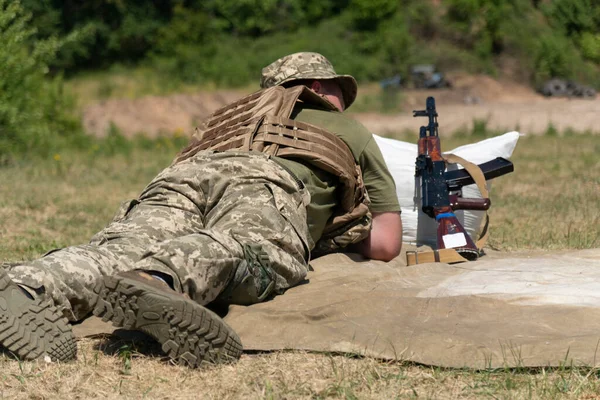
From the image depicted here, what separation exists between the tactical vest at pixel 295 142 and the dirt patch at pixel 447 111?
9383 millimetres

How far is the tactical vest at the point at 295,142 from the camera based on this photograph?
163 inches

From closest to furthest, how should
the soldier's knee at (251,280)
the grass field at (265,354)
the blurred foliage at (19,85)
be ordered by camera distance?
the grass field at (265,354) < the soldier's knee at (251,280) < the blurred foliage at (19,85)

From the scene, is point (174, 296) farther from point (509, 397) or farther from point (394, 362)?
point (509, 397)

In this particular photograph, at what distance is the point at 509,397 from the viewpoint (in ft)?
8.68

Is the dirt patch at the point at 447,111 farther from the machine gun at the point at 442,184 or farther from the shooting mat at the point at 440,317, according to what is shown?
the shooting mat at the point at 440,317

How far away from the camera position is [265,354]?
122 inches

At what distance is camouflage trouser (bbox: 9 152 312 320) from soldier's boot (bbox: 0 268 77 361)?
11cm

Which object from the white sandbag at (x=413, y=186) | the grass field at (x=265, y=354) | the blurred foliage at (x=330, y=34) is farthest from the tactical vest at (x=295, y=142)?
the blurred foliage at (x=330, y=34)

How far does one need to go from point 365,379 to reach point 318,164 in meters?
1.51

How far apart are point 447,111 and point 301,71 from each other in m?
13.9

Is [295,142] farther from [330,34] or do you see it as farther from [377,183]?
[330,34]

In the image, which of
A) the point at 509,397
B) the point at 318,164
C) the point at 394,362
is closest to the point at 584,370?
the point at 509,397

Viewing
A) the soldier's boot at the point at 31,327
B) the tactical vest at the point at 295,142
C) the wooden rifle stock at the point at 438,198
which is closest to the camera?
the soldier's boot at the point at 31,327

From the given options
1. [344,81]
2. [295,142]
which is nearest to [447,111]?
[344,81]
